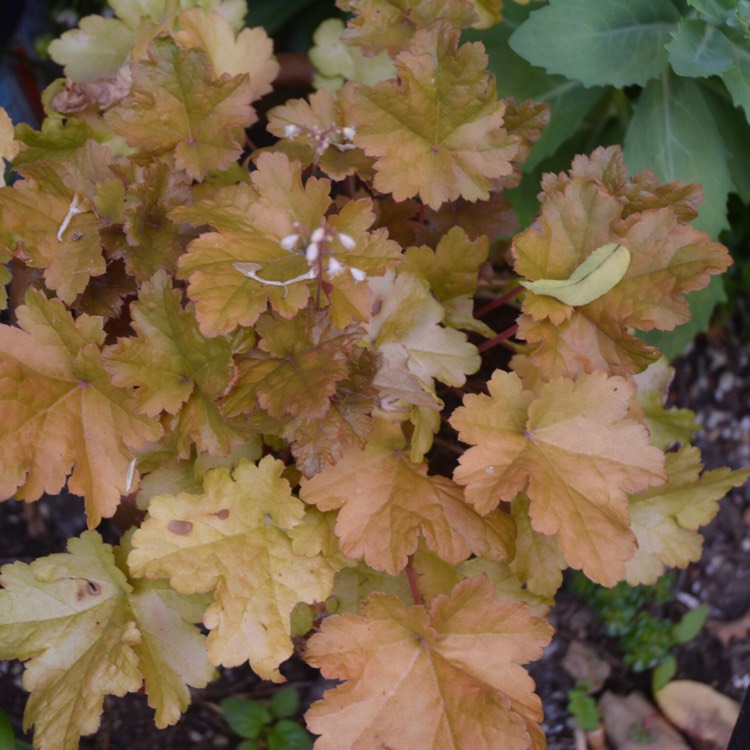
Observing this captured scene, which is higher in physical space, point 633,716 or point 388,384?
point 388,384

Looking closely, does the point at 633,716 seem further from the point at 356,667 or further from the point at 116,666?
the point at 116,666

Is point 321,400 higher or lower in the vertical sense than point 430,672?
higher

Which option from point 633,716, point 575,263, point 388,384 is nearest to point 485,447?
point 388,384

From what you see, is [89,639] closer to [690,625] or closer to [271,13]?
[690,625]

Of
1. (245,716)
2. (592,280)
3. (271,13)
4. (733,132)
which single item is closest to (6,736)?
(245,716)

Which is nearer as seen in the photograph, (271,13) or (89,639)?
(89,639)

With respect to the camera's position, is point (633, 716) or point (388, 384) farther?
point (633, 716)
